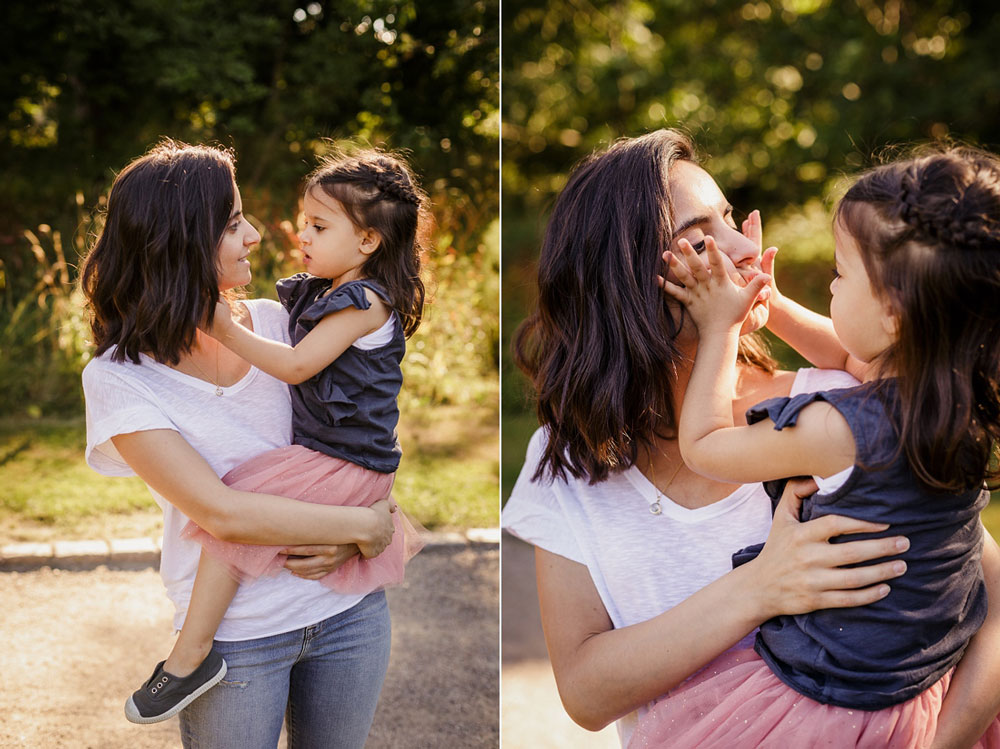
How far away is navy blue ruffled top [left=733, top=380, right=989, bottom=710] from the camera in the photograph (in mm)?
1185

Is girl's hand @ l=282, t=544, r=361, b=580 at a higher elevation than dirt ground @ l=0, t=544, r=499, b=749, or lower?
higher

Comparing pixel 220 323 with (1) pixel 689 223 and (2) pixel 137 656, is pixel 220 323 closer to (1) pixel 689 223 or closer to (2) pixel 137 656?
(1) pixel 689 223

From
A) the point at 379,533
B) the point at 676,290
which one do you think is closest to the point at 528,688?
the point at 379,533

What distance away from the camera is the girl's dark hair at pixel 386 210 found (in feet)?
5.33

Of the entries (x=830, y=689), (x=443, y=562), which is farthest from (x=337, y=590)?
(x=443, y=562)

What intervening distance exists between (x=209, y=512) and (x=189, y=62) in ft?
16.4

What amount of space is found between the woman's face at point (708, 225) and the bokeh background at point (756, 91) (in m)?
5.25

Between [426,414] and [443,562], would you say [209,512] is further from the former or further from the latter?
[426,414]

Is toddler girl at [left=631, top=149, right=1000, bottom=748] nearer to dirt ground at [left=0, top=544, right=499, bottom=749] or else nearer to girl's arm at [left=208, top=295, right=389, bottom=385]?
girl's arm at [left=208, top=295, right=389, bottom=385]

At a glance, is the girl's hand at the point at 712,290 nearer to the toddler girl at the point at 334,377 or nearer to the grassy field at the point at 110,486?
the toddler girl at the point at 334,377

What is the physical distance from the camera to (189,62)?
221 inches

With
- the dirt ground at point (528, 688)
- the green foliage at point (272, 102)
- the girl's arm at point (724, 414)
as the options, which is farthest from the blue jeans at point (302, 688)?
the green foliage at point (272, 102)

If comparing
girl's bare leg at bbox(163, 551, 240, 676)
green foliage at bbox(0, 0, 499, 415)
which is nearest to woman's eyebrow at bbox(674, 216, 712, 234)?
girl's bare leg at bbox(163, 551, 240, 676)

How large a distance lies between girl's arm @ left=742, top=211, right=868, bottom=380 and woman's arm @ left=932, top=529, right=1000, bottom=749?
18.1 inches
